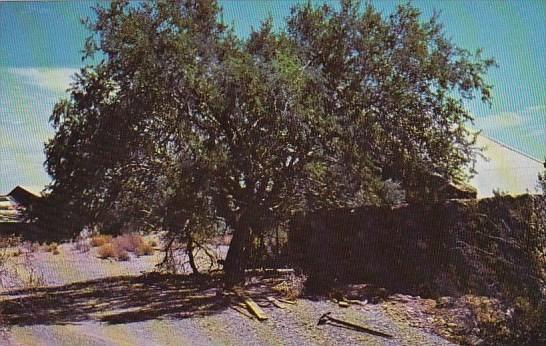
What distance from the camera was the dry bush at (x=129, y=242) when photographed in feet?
18.0

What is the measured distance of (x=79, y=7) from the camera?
4516mm

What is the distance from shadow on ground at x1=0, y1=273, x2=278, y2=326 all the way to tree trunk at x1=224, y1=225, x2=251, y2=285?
0.17 m

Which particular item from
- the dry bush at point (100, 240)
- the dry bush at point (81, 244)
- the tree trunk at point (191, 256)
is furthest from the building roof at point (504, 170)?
the dry bush at point (81, 244)

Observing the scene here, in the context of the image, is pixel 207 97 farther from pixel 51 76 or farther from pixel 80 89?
pixel 51 76

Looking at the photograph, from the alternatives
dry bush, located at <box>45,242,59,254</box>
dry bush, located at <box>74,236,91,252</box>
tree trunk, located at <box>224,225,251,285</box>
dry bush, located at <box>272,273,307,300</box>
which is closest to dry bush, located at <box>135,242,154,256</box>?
dry bush, located at <box>74,236,91,252</box>

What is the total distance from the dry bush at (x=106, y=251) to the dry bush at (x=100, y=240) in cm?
3

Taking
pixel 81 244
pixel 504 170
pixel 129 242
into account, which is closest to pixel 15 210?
pixel 81 244

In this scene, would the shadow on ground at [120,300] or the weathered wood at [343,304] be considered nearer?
the shadow on ground at [120,300]

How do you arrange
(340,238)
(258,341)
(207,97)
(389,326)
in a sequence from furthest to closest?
(340,238), (207,97), (389,326), (258,341)

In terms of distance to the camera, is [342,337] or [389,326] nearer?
[342,337]

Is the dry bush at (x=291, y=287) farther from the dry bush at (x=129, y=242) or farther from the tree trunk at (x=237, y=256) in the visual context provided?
the dry bush at (x=129, y=242)

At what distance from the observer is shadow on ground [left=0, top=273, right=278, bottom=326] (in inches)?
177

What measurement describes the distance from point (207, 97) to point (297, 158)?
926 millimetres

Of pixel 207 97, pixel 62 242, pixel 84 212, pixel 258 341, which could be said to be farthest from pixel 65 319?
pixel 207 97
